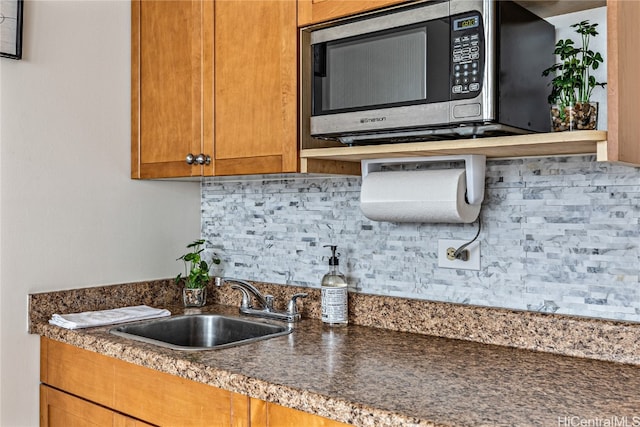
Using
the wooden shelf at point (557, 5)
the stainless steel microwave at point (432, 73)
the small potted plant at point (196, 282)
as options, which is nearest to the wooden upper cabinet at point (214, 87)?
the stainless steel microwave at point (432, 73)

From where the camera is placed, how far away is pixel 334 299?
76.0 inches

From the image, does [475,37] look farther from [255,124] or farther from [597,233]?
[255,124]

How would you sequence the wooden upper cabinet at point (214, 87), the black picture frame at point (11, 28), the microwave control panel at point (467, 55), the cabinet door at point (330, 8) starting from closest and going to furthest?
the microwave control panel at point (467, 55) → the cabinet door at point (330, 8) → the wooden upper cabinet at point (214, 87) → the black picture frame at point (11, 28)

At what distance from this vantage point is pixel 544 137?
1.33 metres

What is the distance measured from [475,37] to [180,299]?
157cm

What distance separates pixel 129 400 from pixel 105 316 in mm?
384

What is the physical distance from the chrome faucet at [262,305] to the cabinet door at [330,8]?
2.82 ft

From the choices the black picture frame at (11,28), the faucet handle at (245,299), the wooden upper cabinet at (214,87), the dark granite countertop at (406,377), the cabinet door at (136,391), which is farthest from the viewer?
the faucet handle at (245,299)

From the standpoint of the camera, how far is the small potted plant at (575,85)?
4.41 ft

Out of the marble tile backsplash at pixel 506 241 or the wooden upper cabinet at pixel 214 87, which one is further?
the wooden upper cabinet at pixel 214 87

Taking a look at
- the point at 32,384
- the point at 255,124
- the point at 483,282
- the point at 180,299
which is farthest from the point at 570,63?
the point at 32,384

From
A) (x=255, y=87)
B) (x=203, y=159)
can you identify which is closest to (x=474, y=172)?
(x=255, y=87)

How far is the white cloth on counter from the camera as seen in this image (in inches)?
76.2

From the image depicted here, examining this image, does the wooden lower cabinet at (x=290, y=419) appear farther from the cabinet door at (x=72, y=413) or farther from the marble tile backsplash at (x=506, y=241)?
the marble tile backsplash at (x=506, y=241)
